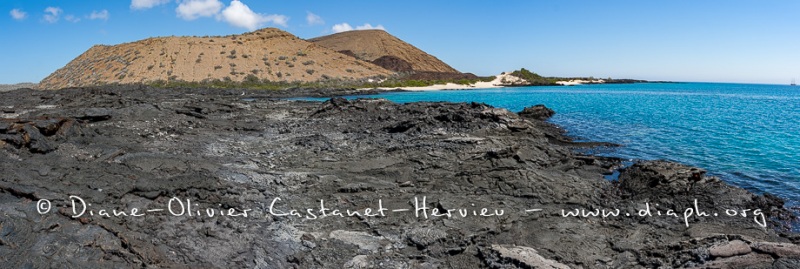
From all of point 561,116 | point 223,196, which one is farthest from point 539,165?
point 561,116

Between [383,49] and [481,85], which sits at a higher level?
[383,49]

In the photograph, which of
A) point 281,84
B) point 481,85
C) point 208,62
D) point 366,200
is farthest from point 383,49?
point 366,200

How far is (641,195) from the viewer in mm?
11234

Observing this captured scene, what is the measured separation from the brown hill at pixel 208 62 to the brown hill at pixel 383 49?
72.6 feet

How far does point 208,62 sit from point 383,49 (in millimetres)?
47848

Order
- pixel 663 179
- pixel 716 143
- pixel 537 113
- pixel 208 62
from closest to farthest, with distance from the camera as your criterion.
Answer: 1. pixel 663 179
2. pixel 716 143
3. pixel 537 113
4. pixel 208 62

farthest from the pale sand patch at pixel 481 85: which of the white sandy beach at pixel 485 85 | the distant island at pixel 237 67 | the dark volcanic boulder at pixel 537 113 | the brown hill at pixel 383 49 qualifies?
the dark volcanic boulder at pixel 537 113

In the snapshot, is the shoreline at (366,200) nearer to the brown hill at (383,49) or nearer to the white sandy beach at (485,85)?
the white sandy beach at (485,85)

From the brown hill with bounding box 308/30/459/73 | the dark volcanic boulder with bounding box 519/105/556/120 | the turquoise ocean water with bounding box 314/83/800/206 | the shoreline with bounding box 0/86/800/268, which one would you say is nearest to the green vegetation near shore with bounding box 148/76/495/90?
the brown hill with bounding box 308/30/459/73

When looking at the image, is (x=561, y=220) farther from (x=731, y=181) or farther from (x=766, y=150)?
(x=766, y=150)

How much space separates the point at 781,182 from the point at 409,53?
103432 mm

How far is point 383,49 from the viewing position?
366ft

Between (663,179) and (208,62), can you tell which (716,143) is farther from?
(208,62)

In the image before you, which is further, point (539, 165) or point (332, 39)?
point (332, 39)
